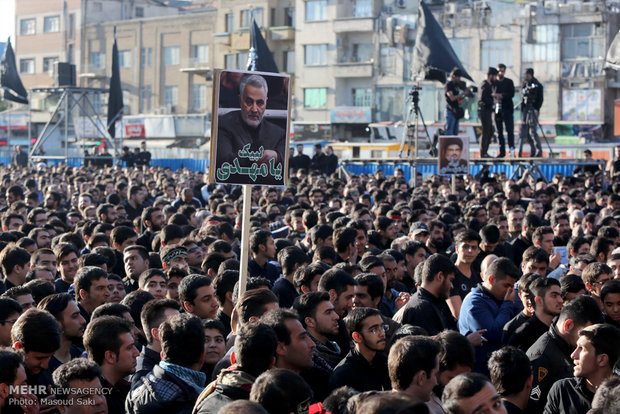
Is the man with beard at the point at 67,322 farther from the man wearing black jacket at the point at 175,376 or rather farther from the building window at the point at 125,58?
the building window at the point at 125,58

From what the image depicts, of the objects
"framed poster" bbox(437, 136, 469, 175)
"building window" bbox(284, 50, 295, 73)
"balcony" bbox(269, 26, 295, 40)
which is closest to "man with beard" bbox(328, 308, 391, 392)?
"framed poster" bbox(437, 136, 469, 175)

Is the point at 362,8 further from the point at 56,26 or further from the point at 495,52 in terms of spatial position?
the point at 56,26

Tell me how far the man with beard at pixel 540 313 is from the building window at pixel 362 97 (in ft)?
168

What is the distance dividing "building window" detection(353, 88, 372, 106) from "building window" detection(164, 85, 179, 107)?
1489 centimetres

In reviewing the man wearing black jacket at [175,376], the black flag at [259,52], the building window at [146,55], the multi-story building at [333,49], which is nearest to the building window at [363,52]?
the multi-story building at [333,49]

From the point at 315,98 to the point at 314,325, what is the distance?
5357cm

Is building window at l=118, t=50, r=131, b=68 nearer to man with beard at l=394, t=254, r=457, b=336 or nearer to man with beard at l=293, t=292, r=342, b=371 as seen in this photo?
man with beard at l=394, t=254, r=457, b=336

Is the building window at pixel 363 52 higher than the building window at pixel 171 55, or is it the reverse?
the building window at pixel 171 55

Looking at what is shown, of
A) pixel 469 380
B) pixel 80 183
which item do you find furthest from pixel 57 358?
pixel 80 183

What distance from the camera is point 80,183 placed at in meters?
20.8

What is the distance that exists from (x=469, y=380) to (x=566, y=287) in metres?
2.77

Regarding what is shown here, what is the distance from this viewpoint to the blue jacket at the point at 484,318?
6805mm

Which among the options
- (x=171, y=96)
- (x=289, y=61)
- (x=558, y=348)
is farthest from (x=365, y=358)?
(x=171, y=96)

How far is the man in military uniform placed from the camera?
5.80 m
